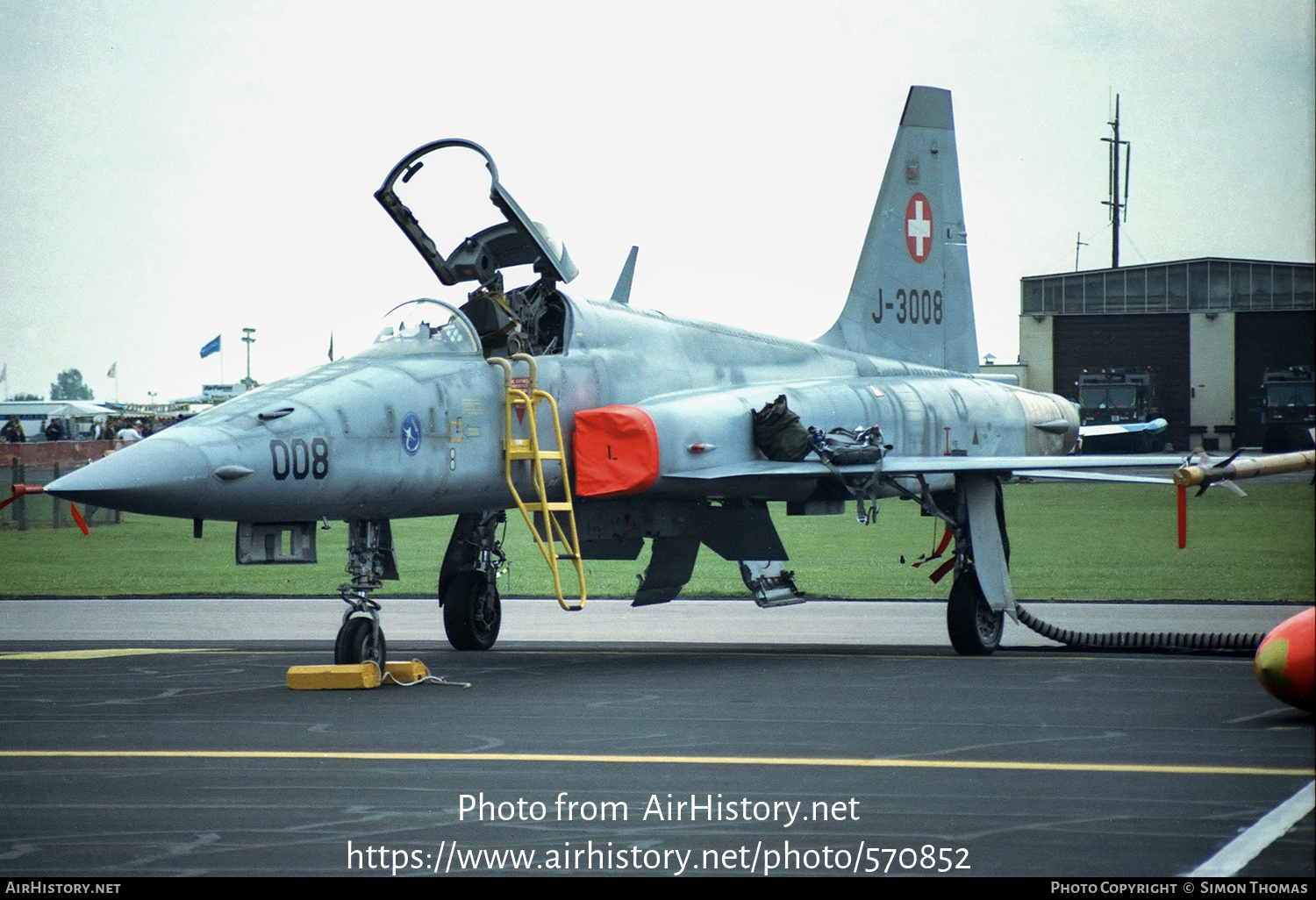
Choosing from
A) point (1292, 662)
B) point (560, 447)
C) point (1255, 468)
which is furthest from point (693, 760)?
point (560, 447)

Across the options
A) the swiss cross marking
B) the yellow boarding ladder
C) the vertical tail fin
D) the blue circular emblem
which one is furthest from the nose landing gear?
the swiss cross marking

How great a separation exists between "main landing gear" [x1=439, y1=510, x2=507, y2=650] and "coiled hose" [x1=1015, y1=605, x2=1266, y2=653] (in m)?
4.70

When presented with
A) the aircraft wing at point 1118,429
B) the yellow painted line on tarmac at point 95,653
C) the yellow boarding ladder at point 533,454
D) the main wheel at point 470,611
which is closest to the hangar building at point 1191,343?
the aircraft wing at point 1118,429

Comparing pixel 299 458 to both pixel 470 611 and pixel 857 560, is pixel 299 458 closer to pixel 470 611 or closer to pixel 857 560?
pixel 470 611

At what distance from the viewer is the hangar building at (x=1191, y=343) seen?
4662cm

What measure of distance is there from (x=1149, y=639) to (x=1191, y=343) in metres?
39.0

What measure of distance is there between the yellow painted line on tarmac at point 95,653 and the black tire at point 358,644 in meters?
3.43

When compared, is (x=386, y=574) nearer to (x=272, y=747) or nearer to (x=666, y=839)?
(x=272, y=747)

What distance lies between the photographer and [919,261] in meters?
18.2

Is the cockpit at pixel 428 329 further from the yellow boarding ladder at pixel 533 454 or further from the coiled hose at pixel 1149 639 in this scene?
the coiled hose at pixel 1149 639

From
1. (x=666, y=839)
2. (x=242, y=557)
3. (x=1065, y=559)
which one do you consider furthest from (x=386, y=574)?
(x=1065, y=559)

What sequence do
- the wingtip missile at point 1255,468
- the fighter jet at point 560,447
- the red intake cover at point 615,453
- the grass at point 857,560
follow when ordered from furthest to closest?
the grass at point 857,560
the red intake cover at point 615,453
the fighter jet at point 560,447
the wingtip missile at point 1255,468

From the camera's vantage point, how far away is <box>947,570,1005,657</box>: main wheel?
43.5 ft

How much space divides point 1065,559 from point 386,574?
13.2 metres
